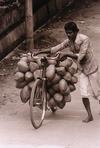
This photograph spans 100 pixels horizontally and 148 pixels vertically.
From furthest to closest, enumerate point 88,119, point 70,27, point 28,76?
1. point 28,76
2. point 88,119
3. point 70,27

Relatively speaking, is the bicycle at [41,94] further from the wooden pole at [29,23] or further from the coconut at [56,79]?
the wooden pole at [29,23]

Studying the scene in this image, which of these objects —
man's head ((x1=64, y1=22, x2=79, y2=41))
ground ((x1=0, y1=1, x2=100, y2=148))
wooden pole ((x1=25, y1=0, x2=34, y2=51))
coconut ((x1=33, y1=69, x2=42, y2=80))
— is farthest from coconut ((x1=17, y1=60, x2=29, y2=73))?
wooden pole ((x1=25, y1=0, x2=34, y2=51))

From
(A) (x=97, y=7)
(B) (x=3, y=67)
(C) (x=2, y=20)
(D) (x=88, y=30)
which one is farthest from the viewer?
(A) (x=97, y=7)

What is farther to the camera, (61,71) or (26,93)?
(26,93)

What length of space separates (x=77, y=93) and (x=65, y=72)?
1.97 m

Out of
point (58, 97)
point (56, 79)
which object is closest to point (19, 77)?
point (56, 79)

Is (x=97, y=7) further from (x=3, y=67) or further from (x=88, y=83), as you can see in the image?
(x=88, y=83)

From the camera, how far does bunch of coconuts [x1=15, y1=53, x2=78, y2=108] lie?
9234mm

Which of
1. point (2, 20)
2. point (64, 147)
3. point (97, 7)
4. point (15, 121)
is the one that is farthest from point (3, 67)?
point (97, 7)

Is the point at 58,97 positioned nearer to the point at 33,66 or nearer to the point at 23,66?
the point at 33,66

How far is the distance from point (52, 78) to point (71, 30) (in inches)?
34.7

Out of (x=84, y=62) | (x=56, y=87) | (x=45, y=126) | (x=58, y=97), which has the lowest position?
(x=45, y=126)

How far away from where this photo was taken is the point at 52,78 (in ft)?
30.2

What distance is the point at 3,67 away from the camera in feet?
44.7
